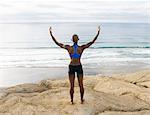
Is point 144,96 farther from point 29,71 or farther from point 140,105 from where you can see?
point 29,71

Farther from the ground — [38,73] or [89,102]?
[89,102]

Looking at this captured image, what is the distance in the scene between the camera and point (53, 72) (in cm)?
3123

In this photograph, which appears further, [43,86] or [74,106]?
[43,86]

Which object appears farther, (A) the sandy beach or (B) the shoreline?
(B) the shoreline

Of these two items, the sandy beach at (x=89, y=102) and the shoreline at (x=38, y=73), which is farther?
the shoreline at (x=38, y=73)

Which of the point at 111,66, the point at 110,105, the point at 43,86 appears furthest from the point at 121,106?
the point at 111,66

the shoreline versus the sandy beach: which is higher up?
the sandy beach

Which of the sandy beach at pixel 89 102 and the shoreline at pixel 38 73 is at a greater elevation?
the sandy beach at pixel 89 102

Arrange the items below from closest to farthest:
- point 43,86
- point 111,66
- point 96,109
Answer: point 96,109 → point 43,86 → point 111,66

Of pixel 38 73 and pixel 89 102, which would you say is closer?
pixel 89 102

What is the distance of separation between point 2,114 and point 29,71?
61.8 feet

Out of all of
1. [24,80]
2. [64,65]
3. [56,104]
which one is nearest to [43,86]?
[56,104]

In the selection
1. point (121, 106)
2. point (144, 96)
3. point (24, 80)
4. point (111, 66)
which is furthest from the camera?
point (111, 66)

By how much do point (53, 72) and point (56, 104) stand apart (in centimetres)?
1787
